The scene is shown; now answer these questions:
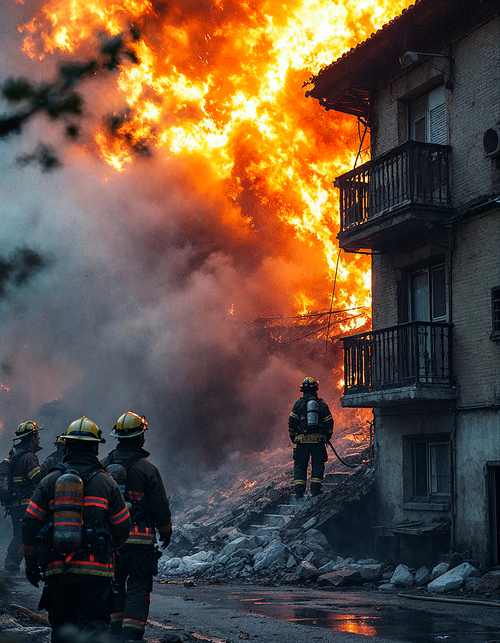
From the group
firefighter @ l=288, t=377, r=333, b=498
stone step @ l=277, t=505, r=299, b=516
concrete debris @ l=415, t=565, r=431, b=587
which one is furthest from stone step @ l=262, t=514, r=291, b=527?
concrete debris @ l=415, t=565, r=431, b=587

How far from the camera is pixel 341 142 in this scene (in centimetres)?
2145

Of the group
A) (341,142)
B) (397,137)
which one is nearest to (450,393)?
(397,137)

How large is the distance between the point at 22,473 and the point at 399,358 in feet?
19.6

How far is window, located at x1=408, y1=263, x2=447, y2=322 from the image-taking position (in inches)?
491

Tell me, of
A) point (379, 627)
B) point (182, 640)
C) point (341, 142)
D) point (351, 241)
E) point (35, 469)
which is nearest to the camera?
point (182, 640)

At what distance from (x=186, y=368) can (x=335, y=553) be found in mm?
15490

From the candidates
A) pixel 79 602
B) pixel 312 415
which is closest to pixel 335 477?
pixel 312 415

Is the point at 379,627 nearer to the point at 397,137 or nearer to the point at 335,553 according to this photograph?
the point at 335,553

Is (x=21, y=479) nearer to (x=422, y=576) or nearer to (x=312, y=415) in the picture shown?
(x=312, y=415)

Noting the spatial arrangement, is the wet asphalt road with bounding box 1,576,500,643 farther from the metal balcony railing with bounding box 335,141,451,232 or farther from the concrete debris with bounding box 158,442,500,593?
the metal balcony railing with bounding box 335,141,451,232

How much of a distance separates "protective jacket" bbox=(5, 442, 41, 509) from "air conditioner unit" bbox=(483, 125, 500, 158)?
26.2 ft

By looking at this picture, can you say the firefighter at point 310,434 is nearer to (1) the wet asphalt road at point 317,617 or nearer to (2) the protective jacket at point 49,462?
(1) the wet asphalt road at point 317,617

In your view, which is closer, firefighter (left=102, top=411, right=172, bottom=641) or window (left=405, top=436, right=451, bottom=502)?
firefighter (left=102, top=411, right=172, bottom=641)

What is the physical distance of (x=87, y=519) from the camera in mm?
4688
